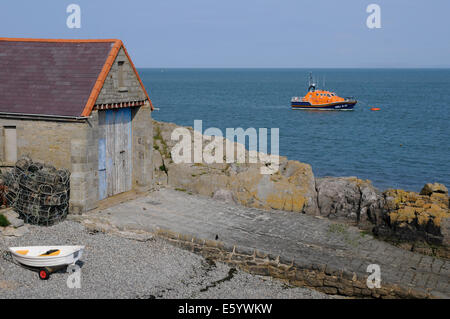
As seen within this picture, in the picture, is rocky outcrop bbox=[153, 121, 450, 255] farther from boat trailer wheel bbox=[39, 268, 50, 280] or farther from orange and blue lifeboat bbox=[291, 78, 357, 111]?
orange and blue lifeboat bbox=[291, 78, 357, 111]

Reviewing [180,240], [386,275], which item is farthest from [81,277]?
[386,275]

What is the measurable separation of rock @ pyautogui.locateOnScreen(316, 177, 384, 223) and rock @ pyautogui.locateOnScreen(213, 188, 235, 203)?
332 centimetres

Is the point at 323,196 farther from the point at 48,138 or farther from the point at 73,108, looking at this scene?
the point at 48,138

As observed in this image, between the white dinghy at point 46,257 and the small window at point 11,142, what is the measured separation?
533 cm

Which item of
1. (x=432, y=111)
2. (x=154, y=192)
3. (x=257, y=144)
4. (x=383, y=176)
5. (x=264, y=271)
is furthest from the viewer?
(x=432, y=111)

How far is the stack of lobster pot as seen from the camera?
16438mm

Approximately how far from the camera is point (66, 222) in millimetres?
16859

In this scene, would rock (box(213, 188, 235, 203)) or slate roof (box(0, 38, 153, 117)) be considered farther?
rock (box(213, 188, 235, 203))

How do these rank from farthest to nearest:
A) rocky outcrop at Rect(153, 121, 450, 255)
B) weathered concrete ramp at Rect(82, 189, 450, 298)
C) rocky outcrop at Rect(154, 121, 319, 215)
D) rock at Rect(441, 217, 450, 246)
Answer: rocky outcrop at Rect(154, 121, 319, 215) → rocky outcrop at Rect(153, 121, 450, 255) → rock at Rect(441, 217, 450, 246) → weathered concrete ramp at Rect(82, 189, 450, 298)

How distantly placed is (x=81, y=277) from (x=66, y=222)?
3.67 meters

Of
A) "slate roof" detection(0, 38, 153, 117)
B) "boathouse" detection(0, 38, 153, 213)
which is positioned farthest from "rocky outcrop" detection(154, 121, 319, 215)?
"slate roof" detection(0, 38, 153, 117)

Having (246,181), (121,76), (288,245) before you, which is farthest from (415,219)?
(121,76)

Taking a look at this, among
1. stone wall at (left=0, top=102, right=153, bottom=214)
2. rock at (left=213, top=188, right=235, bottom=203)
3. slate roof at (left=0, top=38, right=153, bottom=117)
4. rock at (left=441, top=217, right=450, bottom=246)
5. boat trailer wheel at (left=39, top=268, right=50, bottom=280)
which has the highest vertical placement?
slate roof at (left=0, top=38, right=153, bottom=117)
